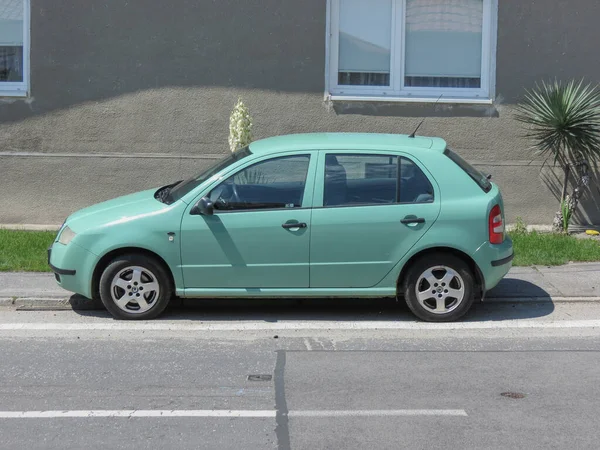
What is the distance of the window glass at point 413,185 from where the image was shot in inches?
293

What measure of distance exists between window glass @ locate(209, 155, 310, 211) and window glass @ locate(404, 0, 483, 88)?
5.03 m

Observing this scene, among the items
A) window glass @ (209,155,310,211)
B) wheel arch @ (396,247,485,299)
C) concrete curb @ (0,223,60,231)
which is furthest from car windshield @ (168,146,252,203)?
concrete curb @ (0,223,60,231)

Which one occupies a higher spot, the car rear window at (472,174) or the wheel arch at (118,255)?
the car rear window at (472,174)

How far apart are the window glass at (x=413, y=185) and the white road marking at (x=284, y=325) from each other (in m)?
1.12

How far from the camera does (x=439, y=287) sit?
751 cm

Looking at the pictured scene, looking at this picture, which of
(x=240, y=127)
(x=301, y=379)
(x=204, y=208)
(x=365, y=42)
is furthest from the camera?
(x=365, y=42)

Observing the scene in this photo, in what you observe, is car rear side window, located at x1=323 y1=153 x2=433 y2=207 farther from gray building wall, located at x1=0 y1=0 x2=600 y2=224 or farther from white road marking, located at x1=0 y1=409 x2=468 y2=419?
gray building wall, located at x1=0 y1=0 x2=600 y2=224

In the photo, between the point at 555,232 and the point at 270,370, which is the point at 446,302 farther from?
the point at 555,232

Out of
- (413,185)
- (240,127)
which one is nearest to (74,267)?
(413,185)

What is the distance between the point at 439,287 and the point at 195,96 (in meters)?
5.55

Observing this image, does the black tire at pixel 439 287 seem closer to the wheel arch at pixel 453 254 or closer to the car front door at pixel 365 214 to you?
the wheel arch at pixel 453 254

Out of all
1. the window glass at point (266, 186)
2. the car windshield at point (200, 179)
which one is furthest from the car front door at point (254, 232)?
the car windshield at point (200, 179)

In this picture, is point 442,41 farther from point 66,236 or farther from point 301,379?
point 301,379

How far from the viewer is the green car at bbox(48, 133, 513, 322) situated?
24.1 ft
